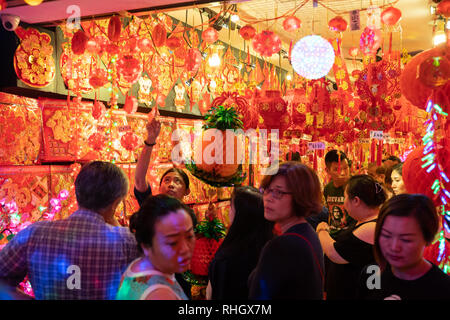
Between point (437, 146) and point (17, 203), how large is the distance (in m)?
3.00

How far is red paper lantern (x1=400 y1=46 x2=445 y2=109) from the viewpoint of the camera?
178 cm

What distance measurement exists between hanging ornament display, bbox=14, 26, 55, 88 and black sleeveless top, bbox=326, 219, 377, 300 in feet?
8.61

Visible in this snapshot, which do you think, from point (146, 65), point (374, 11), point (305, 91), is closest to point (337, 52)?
point (305, 91)

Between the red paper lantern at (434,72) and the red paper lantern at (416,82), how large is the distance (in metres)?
0.03

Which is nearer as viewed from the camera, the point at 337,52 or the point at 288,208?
the point at 288,208

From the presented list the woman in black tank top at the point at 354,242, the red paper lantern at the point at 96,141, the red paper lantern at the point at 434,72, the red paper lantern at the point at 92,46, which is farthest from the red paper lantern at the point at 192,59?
the red paper lantern at the point at 434,72

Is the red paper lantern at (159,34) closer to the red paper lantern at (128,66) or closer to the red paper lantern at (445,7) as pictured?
the red paper lantern at (128,66)

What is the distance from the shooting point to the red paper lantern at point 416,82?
1.78 meters

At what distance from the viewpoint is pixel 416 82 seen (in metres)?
1.82

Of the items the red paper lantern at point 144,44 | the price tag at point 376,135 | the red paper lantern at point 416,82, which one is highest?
the red paper lantern at point 144,44

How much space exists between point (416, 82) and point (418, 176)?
0.42 meters

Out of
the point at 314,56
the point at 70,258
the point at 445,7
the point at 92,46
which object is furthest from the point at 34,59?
the point at 445,7

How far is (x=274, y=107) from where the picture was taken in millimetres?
3338
